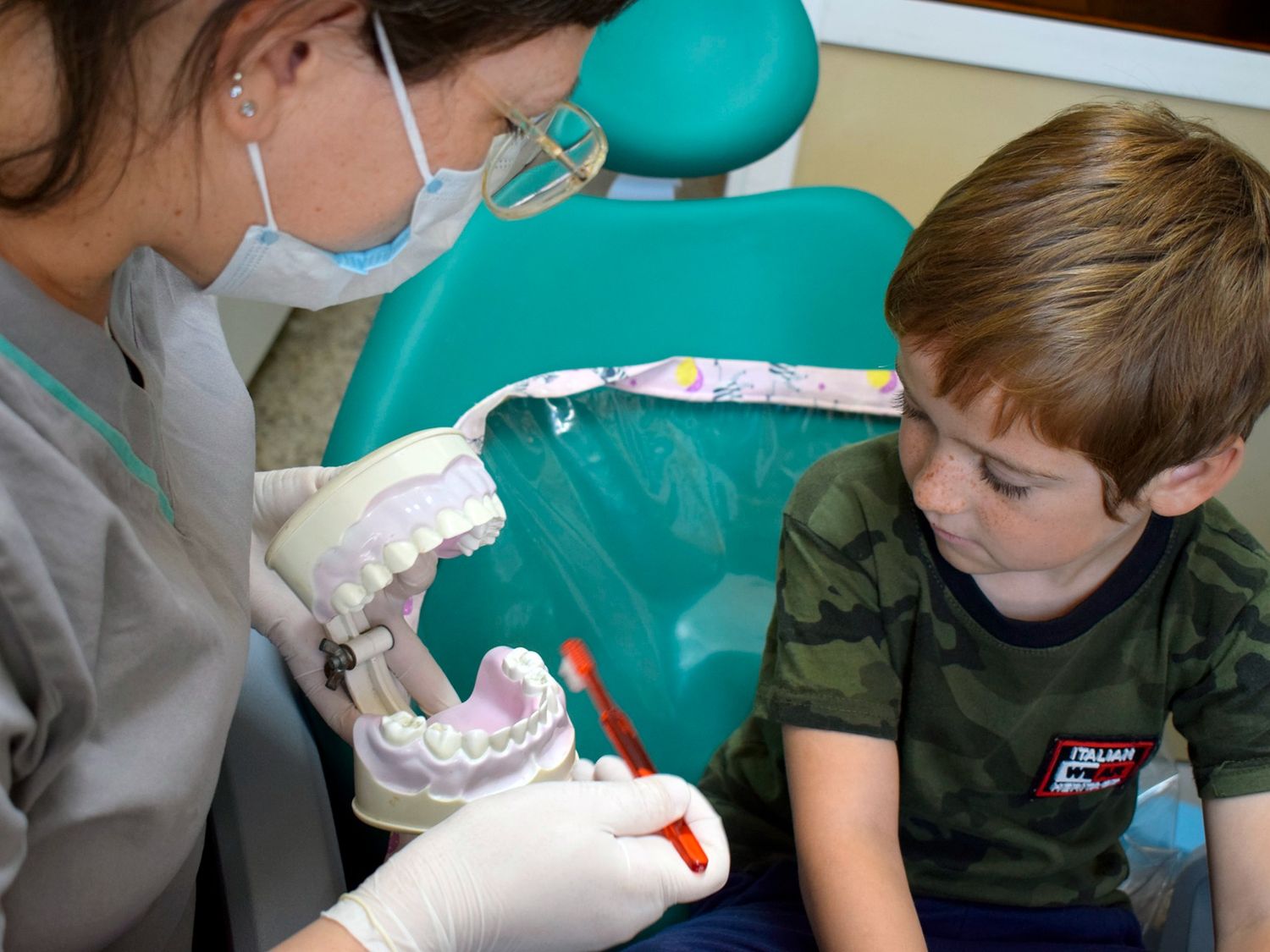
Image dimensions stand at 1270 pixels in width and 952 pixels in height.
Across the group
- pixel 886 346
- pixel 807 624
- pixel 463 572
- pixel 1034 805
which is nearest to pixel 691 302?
pixel 886 346

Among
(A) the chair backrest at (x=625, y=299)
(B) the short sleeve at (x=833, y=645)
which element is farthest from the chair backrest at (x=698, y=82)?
(B) the short sleeve at (x=833, y=645)

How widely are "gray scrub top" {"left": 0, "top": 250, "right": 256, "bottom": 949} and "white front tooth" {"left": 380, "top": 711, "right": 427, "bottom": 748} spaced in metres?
0.12

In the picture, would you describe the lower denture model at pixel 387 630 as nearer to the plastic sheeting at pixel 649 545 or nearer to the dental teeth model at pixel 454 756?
the dental teeth model at pixel 454 756

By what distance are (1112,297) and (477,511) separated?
48 cm

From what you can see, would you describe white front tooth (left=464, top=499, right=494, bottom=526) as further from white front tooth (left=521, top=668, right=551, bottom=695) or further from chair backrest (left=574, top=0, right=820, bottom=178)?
chair backrest (left=574, top=0, right=820, bottom=178)

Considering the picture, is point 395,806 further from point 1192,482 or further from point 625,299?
point 625,299

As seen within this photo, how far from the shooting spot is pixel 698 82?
1493 millimetres

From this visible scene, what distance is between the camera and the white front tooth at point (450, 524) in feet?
2.85

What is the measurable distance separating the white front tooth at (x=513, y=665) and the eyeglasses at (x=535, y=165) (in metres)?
0.33

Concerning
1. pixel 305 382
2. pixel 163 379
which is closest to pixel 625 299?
pixel 163 379

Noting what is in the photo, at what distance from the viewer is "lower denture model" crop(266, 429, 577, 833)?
0.85 metres

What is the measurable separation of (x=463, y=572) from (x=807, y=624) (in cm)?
43

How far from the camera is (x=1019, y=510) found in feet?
3.03

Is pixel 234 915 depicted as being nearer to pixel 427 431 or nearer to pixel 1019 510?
pixel 427 431
